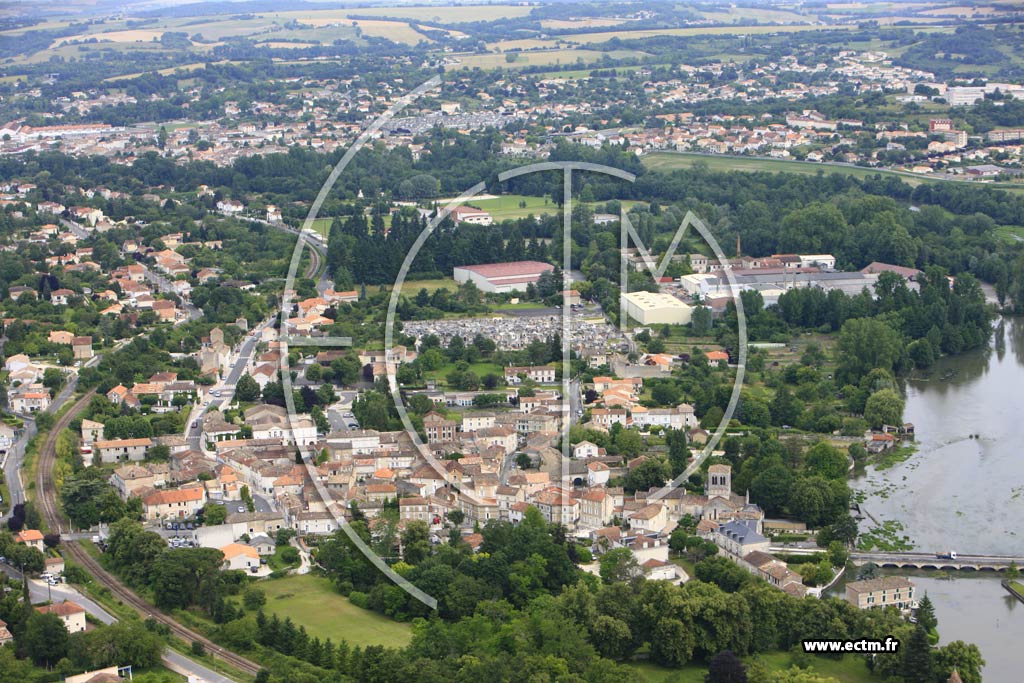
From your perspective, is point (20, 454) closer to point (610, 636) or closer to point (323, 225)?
point (610, 636)

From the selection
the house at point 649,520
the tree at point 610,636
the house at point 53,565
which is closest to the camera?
the tree at point 610,636

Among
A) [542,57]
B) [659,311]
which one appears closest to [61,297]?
[659,311]

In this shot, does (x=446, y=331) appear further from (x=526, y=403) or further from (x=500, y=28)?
(x=500, y=28)

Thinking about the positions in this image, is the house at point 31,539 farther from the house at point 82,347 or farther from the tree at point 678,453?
the house at point 82,347

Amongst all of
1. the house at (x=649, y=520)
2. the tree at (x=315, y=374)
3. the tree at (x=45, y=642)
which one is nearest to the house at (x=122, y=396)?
the tree at (x=315, y=374)

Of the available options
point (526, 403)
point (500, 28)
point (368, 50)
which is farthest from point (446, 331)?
point (500, 28)

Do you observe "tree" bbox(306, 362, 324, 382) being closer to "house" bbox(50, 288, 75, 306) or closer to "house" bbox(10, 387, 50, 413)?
"house" bbox(10, 387, 50, 413)
